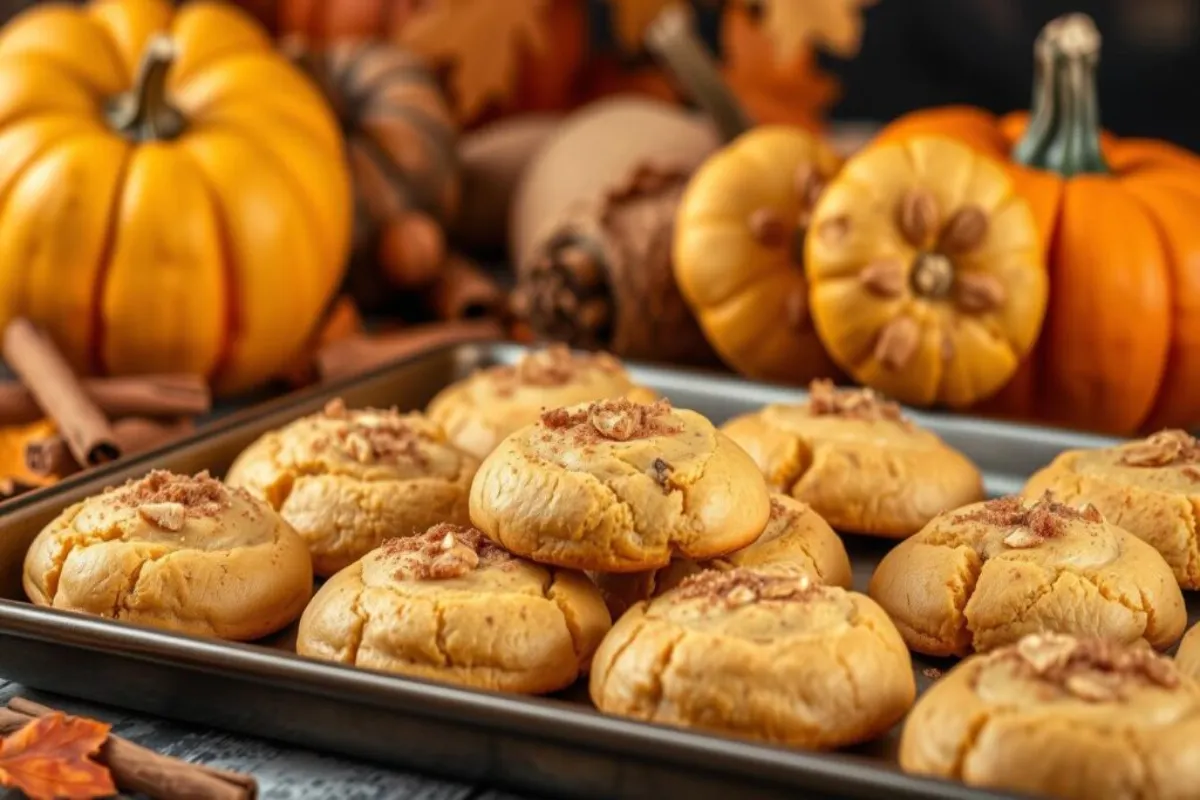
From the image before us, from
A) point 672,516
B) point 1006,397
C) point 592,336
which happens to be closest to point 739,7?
point 592,336

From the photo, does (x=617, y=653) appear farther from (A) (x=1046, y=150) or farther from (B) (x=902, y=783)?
(A) (x=1046, y=150)

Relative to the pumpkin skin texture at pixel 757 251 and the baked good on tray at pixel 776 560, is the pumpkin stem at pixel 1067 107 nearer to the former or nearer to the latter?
the pumpkin skin texture at pixel 757 251

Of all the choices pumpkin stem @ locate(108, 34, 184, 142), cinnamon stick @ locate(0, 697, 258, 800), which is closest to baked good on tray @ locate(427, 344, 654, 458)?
pumpkin stem @ locate(108, 34, 184, 142)

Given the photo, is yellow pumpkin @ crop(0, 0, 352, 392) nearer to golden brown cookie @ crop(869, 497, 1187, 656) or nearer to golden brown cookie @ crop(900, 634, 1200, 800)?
golden brown cookie @ crop(869, 497, 1187, 656)

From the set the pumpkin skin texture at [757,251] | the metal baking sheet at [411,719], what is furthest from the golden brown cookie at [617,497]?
the pumpkin skin texture at [757,251]

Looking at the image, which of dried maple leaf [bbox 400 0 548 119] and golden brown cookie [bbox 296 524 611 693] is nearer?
golden brown cookie [bbox 296 524 611 693]

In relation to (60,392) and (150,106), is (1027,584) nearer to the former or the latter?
(60,392)
